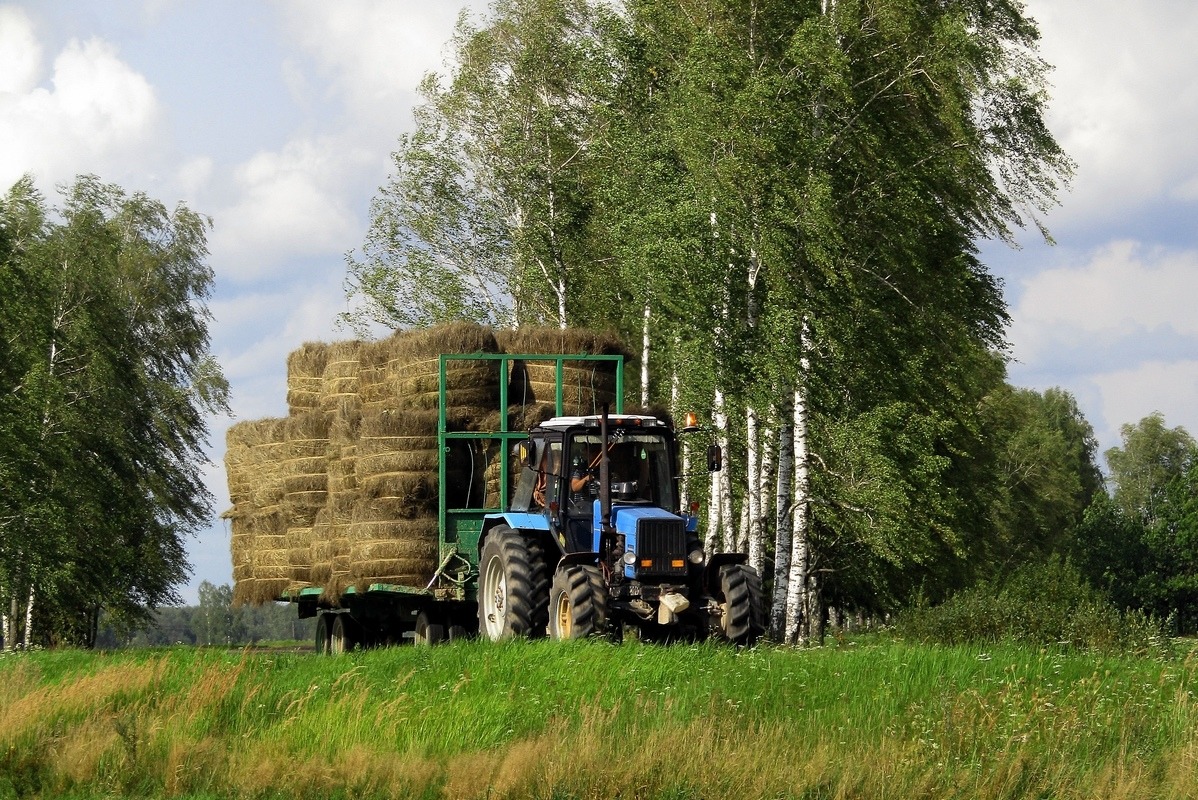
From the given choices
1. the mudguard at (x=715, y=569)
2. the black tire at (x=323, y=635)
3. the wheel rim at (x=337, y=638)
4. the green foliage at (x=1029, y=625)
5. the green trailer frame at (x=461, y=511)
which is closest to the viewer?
the mudguard at (x=715, y=569)

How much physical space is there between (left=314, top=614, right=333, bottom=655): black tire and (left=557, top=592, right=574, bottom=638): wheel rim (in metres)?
7.73

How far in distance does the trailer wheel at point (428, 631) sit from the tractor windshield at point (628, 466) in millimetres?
3335

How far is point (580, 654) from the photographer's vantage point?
536 inches

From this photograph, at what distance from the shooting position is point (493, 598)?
17.5 meters

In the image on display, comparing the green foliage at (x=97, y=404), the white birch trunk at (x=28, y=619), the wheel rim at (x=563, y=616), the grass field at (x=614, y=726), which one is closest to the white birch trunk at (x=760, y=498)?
the wheel rim at (x=563, y=616)

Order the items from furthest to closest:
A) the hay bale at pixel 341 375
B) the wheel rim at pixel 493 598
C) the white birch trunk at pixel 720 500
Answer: the white birch trunk at pixel 720 500
the hay bale at pixel 341 375
the wheel rim at pixel 493 598

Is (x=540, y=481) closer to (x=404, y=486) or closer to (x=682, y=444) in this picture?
(x=404, y=486)

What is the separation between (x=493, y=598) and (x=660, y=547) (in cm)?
244

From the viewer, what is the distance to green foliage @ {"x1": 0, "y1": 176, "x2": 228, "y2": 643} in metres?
31.2

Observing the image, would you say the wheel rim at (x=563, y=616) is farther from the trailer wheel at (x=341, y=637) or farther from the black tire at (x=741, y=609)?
the trailer wheel at (x=341, y=637)

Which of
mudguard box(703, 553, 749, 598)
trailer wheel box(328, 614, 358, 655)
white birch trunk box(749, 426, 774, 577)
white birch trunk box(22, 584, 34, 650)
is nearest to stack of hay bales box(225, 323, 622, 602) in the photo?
trailer wheel box(328, 614, 358, 655)

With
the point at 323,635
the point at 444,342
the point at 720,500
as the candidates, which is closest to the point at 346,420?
the point at 444,342

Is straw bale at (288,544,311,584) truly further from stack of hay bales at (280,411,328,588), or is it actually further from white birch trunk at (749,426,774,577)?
white birch trunk at (749,426,774,577)

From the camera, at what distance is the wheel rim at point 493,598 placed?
17.2 meters
